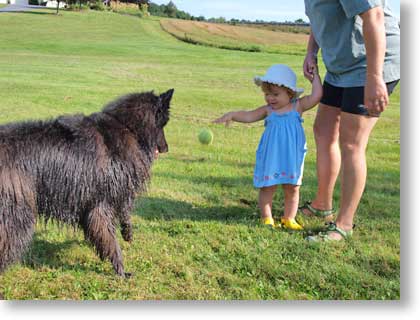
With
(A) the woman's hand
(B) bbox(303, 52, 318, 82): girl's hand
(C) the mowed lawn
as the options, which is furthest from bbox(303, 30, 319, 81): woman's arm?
(C) the mowed lawn

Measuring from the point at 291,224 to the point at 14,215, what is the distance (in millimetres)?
2286

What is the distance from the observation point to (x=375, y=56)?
10.2ft

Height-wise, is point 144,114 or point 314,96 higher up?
point 314,96

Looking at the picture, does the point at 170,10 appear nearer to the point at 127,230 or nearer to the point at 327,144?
the point at 327,144

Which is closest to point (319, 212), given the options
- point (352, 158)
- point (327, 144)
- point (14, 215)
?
point (327, 144)

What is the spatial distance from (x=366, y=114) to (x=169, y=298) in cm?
188

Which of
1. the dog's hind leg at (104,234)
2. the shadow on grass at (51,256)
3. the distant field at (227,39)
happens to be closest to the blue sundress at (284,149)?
the dog's hind leg at (104,234)

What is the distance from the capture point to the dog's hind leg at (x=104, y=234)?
3090 millimetres

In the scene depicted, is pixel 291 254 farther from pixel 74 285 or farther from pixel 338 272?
pixel 74 285

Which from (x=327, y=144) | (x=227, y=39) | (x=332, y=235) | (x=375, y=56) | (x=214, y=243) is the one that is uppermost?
(x=227, y=39)

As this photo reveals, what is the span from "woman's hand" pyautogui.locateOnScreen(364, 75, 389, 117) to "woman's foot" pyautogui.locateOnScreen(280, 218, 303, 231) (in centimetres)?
132

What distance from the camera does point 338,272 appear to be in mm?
3330

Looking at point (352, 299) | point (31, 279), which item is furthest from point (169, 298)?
point (352, 299)

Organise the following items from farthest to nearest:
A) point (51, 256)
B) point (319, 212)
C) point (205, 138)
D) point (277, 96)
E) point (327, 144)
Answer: point (205, 138), point (319, 212), point (327, 144), point (277, 96), point (51, 256)
